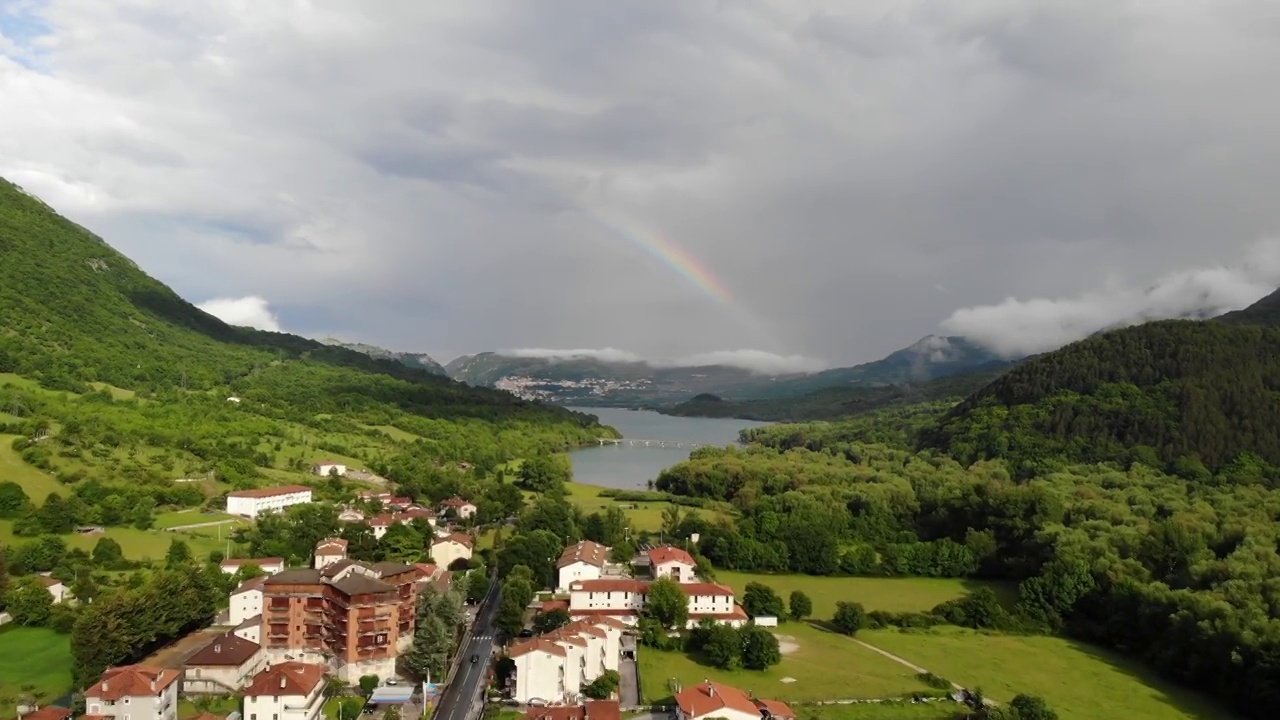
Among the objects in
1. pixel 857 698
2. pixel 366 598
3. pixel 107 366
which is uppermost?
pixel 107 366

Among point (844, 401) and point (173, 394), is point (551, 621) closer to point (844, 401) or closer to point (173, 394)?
point (173, 394)

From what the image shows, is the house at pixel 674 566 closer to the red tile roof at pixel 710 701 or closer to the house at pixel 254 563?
the red tile roof at pixel 710 701

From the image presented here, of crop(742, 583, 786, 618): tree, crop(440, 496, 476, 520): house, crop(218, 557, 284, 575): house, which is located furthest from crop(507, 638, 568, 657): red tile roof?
crop(440, 496, 476, 520): house

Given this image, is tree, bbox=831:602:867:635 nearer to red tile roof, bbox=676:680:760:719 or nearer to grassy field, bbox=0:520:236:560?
red tile roof, bbox=676:680:760:719

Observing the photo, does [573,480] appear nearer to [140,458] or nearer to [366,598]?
[140,458]

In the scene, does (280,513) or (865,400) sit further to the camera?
(865,400)

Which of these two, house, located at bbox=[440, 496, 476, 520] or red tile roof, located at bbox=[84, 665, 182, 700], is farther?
house, located at bbox=[440, 496, 476, 520]

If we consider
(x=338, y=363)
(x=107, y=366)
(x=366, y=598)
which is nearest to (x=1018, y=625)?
(x=366, y=598)

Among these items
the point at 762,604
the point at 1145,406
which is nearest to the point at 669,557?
the point at 762,604
